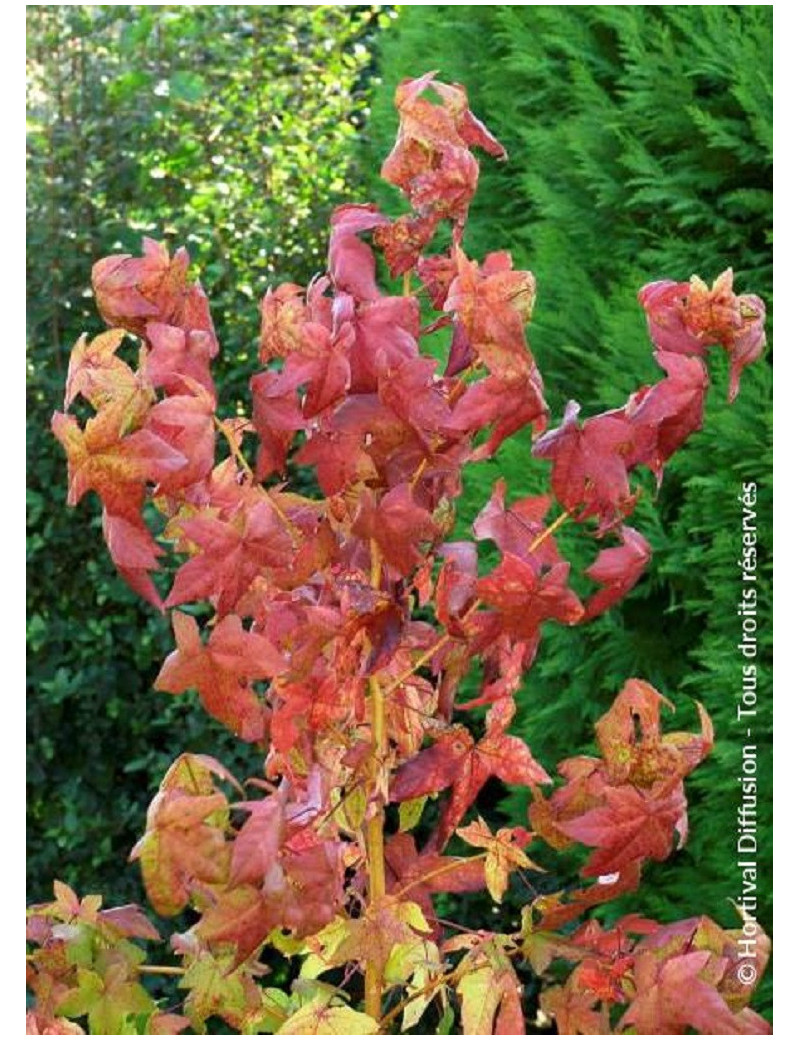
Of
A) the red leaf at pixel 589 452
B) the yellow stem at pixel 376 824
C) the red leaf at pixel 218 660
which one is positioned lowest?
the yellow stem at pixel 376 824

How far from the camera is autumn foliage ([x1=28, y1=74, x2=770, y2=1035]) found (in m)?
1.44

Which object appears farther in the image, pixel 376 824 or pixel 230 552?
pixel 376 824

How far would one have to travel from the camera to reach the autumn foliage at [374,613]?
1441mm

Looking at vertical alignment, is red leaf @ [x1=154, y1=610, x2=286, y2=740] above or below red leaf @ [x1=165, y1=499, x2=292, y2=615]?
below

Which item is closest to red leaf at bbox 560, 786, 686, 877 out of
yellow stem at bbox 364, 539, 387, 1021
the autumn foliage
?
the autumn foliage

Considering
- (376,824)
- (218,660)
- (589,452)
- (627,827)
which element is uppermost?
(589,452)

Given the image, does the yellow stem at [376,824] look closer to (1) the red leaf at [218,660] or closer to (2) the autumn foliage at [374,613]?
(2) the autumn foliage at [374,613]

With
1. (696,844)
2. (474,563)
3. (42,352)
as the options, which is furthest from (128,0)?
(474,563)

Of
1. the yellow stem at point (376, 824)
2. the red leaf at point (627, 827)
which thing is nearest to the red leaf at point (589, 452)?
the yellow stem at point (376, 824)

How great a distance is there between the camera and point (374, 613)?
152 centimetres

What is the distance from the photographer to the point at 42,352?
410 centimetres

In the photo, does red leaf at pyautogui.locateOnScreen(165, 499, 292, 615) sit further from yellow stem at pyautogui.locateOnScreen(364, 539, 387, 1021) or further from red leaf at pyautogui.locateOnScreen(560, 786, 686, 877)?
red leaf at pyautogui.locateOnScreen(560, 786, 686, 877)

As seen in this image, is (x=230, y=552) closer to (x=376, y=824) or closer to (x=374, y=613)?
(x=374, y=613)

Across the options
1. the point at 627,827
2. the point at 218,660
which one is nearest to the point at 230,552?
the point at 218,660
